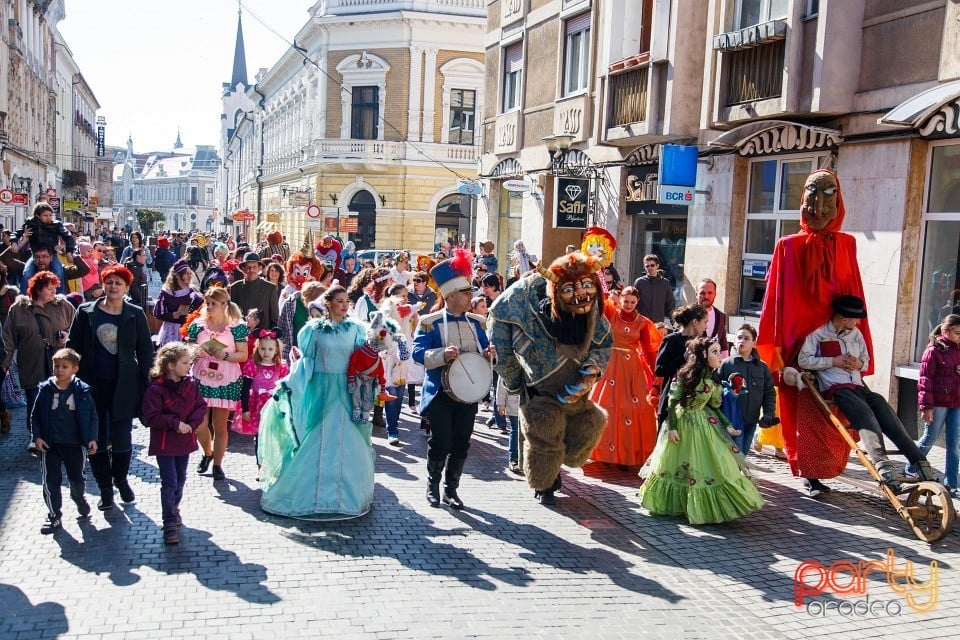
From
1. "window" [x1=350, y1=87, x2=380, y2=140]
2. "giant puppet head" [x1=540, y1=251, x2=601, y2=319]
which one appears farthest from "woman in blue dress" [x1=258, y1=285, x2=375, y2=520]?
"window" [x1=350, y1=87, x2=380, y2=140]

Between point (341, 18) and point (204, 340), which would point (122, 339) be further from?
point (341, 18)

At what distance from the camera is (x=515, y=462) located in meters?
8.79

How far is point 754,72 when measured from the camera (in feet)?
40.1

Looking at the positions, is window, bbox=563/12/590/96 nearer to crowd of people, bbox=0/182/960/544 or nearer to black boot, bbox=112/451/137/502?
crowd of people, bbox=0/182/960/544

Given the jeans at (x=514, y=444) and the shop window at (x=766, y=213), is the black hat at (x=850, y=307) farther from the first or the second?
the shop window at (x=766, y=213)

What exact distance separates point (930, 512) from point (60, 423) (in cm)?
615

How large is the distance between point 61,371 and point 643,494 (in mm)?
4397

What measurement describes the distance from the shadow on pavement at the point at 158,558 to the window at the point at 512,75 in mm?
15102

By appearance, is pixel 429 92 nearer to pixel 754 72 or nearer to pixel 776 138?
pixel 754 72

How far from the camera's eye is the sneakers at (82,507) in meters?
6.73

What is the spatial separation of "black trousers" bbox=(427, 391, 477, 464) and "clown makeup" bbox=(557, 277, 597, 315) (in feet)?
4.14

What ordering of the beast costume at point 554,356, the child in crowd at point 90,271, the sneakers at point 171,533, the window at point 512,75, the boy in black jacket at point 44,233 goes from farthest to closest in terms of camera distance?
the window at point 512,75, the child in crowd at point 90,271, the boy in black jacket at point 44,233, the beast costume at point 554,356, the sneakers at point 171,533

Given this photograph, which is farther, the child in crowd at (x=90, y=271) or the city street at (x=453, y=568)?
the child in crowd at (x=90, y=271)

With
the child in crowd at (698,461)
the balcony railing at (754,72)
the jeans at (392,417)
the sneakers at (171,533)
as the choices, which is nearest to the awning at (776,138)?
the balcony railing at (754,72)
